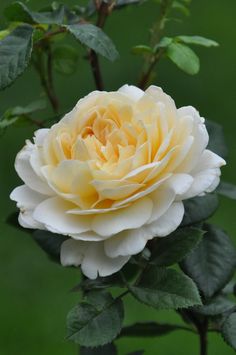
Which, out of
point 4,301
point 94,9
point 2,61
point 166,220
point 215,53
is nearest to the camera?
point 166,220

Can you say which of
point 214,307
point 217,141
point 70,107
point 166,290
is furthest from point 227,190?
point 70,107

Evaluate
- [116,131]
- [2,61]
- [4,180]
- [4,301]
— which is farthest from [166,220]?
[4,180]

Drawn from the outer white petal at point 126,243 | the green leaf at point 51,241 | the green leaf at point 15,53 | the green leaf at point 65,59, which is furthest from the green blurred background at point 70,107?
the outer white petal at point 126,243

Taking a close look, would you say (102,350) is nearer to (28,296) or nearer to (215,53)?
(28,296)

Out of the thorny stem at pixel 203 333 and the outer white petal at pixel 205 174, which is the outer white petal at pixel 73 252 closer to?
the outer white petal at pixel 205 174

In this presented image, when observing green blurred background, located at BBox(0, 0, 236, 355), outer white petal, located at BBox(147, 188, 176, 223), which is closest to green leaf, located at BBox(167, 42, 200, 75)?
Result: outer white petal, located at BBox(147, 188, 176, 223)

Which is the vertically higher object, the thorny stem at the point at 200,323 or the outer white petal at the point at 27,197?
the outer white petal at the point at 27,197
